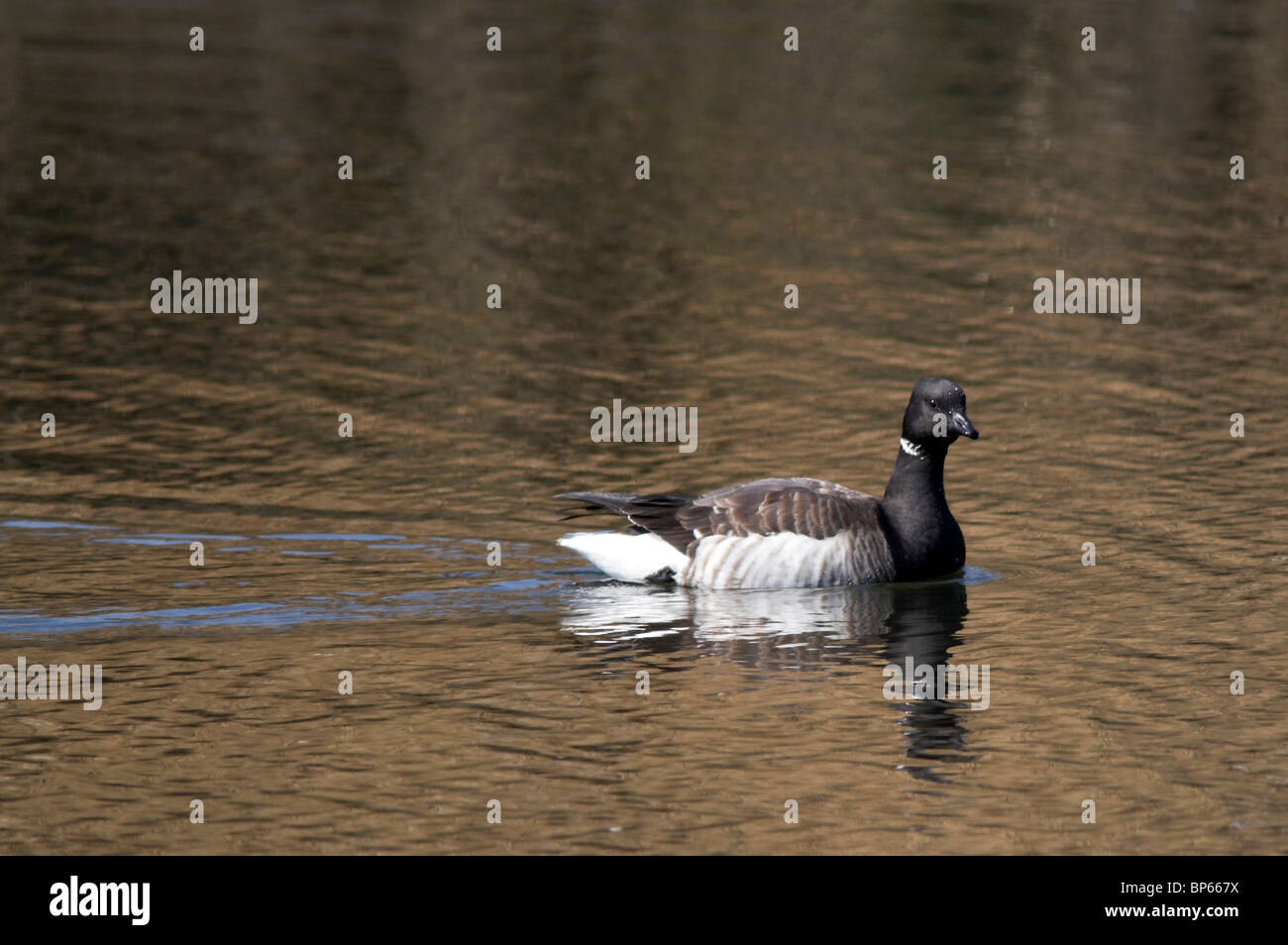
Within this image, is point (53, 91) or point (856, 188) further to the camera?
point (53, 91)

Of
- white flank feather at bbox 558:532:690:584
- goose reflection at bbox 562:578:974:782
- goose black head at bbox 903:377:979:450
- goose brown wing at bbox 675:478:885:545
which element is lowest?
goose reflection at bbox 562:578:974:782

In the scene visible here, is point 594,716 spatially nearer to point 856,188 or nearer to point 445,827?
point 445,827

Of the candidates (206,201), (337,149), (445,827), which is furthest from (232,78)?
(445,827)

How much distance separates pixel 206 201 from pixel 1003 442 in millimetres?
16811

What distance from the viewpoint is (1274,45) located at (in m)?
54.5

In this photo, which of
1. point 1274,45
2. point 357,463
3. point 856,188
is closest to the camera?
point 357,463

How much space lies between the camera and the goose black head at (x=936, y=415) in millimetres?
19047

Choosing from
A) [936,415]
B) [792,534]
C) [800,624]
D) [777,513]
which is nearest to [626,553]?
[777,513]

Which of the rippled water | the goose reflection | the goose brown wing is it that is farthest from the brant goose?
the rippled water

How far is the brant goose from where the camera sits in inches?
741

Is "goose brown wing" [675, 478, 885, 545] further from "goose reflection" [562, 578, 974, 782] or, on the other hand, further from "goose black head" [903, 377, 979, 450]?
"goose black head" [903, 377, 979, 450]

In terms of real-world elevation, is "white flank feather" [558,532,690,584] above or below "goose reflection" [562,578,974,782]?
above

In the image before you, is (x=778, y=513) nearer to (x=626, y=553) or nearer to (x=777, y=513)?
(x=777, y=513)

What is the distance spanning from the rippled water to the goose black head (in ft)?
4.70
